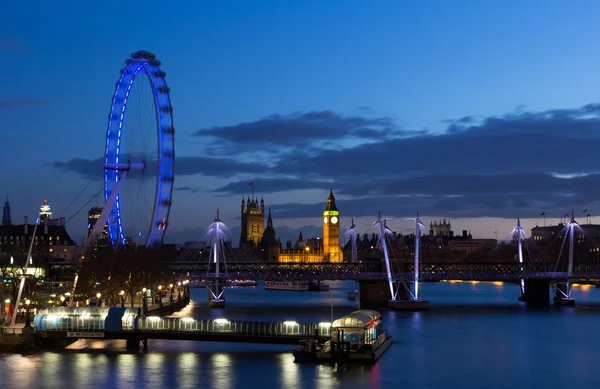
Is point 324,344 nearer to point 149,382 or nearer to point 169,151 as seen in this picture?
point 149,382

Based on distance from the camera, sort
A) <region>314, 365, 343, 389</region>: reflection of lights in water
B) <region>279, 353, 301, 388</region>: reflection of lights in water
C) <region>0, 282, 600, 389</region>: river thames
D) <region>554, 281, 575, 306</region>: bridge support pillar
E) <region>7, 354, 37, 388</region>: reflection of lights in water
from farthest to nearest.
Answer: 1. <region>554, 281, 575, 306</region>: bridge support pillar
2. <region>0, 282, 600, 389</region>: river thames
3. <region>279, 353, 301, 388</region>: reflection of lights in water
4. <region>7, 354, 37, 388</region>: reflection of lights in water
5. <region>314, 365, 343, 389</region>: reflection of lights in water

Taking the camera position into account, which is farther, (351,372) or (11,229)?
(11,229)

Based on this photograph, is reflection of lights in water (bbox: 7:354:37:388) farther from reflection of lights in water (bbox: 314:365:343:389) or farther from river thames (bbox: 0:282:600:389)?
reflection of lights in water (bbox: 314:365:343:389)

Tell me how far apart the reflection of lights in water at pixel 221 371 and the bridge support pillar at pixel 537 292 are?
5980 cm

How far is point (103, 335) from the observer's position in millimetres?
48656

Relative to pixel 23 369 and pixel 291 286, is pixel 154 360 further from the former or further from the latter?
pixel 291 286

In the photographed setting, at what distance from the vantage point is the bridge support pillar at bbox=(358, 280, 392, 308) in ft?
310

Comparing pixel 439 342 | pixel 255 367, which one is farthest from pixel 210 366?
pixel 439 342

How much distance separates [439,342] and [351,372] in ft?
51.2

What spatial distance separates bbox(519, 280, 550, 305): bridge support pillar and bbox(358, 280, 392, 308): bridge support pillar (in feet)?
54.3

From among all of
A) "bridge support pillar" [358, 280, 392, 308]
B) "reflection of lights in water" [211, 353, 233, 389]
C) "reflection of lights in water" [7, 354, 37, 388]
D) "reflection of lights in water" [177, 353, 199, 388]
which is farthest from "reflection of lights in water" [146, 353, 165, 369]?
"bridge support pillar" [358, 280, 392, 308]

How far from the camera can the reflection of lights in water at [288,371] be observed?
39.5m

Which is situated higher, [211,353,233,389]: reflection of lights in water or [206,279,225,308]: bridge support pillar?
[206,279,225,308]: bridge support pillar

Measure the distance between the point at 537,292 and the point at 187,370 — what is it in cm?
6555
